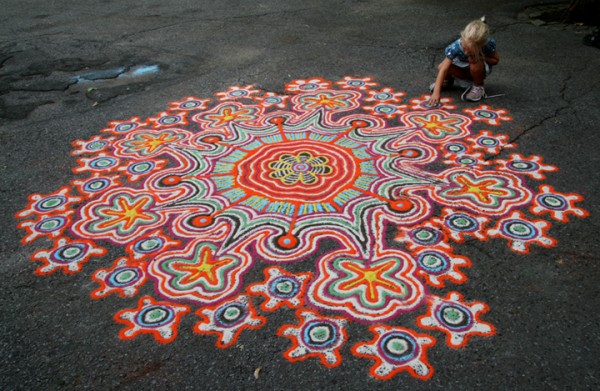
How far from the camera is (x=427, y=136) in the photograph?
13.4 feet

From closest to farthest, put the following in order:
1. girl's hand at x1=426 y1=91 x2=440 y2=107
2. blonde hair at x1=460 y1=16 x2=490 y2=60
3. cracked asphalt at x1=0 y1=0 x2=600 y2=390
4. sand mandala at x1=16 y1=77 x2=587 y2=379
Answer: cracked asphalt at x1=0 y1=0 x2=600 y2=390 < sand mandala at x1=16 y1=77 x2=587 y2=379 < blonde hair at x1=460 y1=16 x2=490 y2=60 < girl's hand at x1=426 y1=91 x2=440 y2=107

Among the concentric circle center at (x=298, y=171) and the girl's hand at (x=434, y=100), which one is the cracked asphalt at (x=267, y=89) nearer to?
the girl's hand at (x=434, y=100)

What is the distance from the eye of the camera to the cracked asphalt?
213 centimetres

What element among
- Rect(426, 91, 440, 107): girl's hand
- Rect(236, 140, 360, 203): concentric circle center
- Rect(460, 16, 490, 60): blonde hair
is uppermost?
Rect(460, 16, 490, 60): blonde hair

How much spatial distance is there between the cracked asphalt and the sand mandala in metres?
0.11

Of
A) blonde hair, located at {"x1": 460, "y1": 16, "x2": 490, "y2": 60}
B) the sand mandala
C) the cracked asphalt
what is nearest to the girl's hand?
the sand mandala

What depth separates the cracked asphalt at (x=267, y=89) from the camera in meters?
2.13

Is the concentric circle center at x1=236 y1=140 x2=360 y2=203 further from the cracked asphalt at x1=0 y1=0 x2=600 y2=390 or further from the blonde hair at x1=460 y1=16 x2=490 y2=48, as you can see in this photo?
the blonde hair at x1=460 y1=16 x2=490 y2=48

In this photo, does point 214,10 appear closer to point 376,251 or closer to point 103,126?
point 103,126

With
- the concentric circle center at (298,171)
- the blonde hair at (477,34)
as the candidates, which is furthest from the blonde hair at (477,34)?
the concentric circle center at (298,171)

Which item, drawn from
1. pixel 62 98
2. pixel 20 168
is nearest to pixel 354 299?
pixel 20 168

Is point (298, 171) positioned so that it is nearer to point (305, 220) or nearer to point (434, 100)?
point (305, 220)

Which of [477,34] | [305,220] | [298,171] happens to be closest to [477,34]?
[477,34]

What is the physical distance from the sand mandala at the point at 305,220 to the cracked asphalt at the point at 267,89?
0.11 meters
